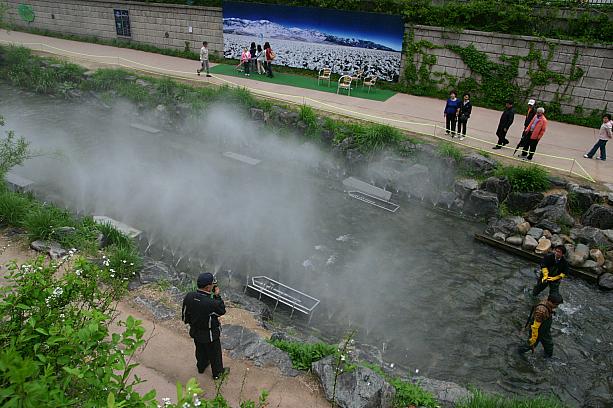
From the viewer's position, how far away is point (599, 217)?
11.9m

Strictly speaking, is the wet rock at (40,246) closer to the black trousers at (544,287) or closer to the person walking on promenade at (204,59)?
the black trousers at (544,287)

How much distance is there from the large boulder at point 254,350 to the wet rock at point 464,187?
8.67 m

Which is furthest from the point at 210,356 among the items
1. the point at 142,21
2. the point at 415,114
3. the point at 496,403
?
the point at 142,21

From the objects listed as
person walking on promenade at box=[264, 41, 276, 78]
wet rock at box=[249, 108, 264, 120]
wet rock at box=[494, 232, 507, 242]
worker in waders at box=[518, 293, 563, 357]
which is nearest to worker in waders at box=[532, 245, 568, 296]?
worker in waders at box=[518, 293, 563, 357]

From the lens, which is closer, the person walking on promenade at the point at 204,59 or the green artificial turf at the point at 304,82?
the green artificial turf at the point at 304,82

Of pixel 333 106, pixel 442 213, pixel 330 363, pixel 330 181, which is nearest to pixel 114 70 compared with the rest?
pixel 333 106

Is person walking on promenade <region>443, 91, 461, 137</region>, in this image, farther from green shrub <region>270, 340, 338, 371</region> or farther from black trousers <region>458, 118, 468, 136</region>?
green shrub <region>270, 340, 338, 371</region>

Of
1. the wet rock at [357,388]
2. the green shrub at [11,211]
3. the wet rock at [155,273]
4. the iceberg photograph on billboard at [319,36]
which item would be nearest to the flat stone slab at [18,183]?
the green shrub at [11,211]

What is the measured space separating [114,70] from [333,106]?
1058 centimetres

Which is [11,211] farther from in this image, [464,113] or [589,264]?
[589,264]

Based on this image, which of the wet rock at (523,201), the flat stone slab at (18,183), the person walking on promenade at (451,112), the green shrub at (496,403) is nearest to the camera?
the green shrub at (496,403)

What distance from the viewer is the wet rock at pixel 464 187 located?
1352 centimetres

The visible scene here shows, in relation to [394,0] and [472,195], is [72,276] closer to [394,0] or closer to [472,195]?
[472,195]

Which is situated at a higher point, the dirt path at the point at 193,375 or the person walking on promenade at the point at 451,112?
the person walking on promenade at the point at 451,112
